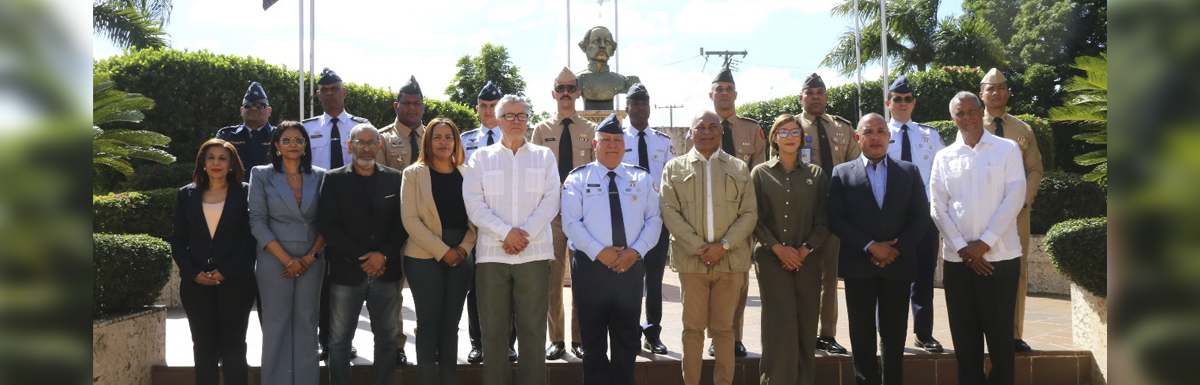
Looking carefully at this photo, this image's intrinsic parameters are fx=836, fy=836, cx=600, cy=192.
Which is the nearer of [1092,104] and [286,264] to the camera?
[286,264]

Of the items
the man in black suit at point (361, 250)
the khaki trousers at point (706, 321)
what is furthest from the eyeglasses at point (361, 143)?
the khaki trousers at point (706, 321)

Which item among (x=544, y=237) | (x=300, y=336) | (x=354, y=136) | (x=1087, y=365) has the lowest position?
(x=1087, y=365)

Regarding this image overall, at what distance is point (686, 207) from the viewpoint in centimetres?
524

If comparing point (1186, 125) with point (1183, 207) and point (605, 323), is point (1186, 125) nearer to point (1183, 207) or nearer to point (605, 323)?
point (1183, 207)

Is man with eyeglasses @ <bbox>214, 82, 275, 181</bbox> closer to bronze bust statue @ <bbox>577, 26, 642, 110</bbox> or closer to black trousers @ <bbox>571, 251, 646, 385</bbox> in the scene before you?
black trousers @ <bbox>571, 251, 646, 385</bbox>

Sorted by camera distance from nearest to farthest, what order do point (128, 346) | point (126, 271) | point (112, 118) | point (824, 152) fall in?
point (128, 346), point (126, 271), point (824, 152), point (112, 118)

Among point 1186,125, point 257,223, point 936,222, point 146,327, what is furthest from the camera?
point 146,327

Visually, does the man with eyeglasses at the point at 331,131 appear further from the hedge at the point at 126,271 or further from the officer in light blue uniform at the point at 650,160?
the officer in light blue uniform at the point at 650,160

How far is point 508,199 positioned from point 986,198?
116 inches

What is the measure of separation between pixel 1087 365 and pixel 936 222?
66.9 inches

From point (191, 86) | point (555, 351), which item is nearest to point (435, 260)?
point (555, 351)

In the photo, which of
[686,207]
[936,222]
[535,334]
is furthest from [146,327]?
[936,222]

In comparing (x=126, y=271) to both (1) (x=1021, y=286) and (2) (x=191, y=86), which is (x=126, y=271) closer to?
(1) (x=1021, y=286)

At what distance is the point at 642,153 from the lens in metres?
6.21
